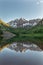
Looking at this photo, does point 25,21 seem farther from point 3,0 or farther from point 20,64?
point 20,64

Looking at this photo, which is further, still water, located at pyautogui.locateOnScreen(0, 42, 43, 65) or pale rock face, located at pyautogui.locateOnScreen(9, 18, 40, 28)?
pale rock face, located at pyautogui.locateOnScreen(9, 18, 40, 28)

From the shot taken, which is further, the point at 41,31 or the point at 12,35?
the point at 12,35

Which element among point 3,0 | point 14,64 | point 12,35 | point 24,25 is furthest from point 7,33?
point 14,64

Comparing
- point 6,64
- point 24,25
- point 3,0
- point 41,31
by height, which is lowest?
point 6,64

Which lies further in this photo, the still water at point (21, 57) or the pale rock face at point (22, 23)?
the pale rock face at point (22, 23)

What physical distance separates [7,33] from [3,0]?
121 centimetres

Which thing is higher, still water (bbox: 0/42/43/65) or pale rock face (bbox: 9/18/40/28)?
pale rock face (bbox: 9/18/40/28)

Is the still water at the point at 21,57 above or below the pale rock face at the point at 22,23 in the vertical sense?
below

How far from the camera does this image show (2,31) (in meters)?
7.32

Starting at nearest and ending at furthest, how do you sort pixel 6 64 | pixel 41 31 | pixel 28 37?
pixel 6 64 < pixel 41 31 < pixel 28 37

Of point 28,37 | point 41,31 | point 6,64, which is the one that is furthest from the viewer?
point 28,37

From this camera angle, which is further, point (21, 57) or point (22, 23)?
point (22, 23)

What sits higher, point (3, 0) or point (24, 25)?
point (3, 0)

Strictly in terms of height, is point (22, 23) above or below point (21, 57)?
above
